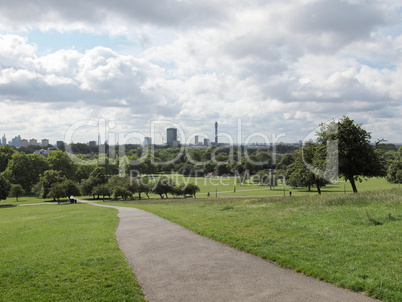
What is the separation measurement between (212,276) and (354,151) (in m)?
24.7

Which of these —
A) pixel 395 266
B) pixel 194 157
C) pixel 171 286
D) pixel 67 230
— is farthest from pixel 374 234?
pixel 194 157

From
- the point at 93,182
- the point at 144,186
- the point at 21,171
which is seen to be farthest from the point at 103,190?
the point at 21,171

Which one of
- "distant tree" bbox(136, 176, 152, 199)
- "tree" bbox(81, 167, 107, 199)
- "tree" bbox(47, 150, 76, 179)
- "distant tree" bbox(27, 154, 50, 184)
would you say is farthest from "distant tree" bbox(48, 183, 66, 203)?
"distant tree" bbox(27, 154, 50, 184)

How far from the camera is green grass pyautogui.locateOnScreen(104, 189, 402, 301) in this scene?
6.97 metres

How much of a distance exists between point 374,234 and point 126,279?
802 cm

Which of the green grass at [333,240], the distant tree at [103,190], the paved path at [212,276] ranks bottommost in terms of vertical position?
the distant tree at [103,190]

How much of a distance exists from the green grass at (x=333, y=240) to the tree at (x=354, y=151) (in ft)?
42.1

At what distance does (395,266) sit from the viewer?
722 cm

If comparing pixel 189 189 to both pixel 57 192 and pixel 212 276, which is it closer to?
pixel 57 192

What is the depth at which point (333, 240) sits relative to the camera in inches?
378

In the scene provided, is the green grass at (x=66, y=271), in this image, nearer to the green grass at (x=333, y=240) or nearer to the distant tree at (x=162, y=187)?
the green grass at (x=333, y=240)

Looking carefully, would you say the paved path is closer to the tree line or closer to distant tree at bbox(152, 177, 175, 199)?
the tree line

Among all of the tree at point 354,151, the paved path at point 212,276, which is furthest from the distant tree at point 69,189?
the paved path at point 212,276

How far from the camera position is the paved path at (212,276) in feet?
21.5
